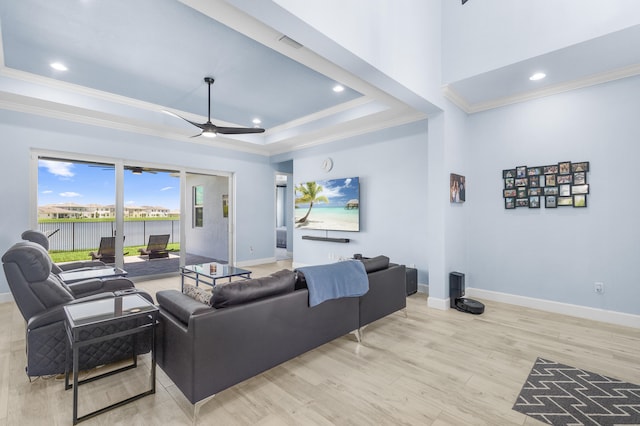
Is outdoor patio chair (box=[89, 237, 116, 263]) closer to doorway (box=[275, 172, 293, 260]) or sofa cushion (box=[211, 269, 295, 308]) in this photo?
doorway (box=[275, 172, 293, 260])

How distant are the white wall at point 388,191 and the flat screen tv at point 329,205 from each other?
0.16m

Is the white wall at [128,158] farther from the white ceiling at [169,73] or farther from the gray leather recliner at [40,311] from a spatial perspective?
the gray leather recliner at [40,311]

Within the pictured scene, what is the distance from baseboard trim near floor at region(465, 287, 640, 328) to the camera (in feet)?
11.0

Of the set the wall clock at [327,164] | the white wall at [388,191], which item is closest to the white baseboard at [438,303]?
the white wall at [388,191]

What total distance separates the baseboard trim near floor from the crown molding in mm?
2813

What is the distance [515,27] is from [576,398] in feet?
12.1

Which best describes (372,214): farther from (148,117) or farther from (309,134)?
(148,117)

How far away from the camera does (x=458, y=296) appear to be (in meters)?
3.98

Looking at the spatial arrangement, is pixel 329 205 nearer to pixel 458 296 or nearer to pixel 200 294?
pixel 458 296

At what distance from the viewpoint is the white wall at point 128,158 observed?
4285mm

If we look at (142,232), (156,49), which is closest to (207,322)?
(156,49)

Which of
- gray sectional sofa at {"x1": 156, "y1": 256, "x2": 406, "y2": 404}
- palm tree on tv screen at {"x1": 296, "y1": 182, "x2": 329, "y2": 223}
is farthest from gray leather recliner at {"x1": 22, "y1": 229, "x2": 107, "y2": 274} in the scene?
palm tree on tv screen at {"x1": 296, "y1": 182, "x2": 329, "y2": 223}

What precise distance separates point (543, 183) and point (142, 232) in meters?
7.17

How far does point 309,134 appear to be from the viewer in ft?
19.5
